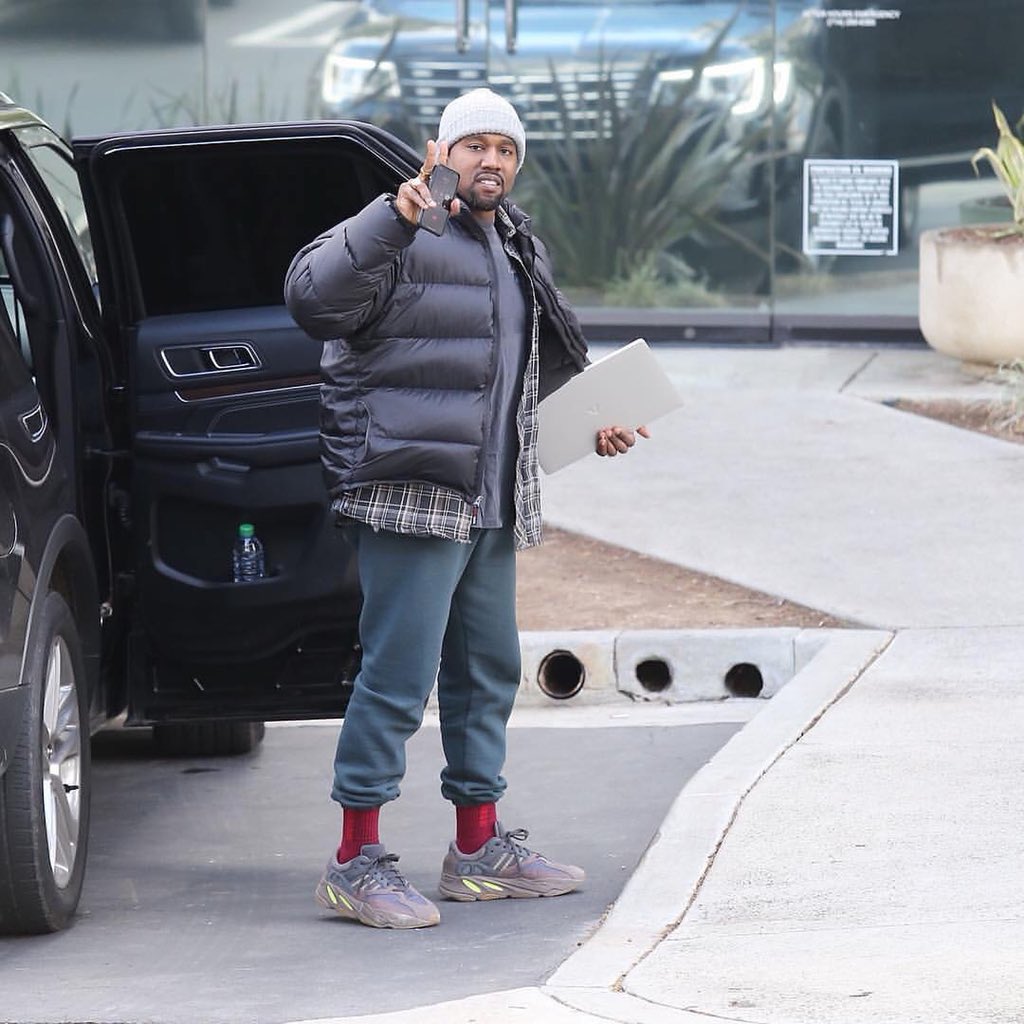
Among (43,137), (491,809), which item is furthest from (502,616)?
(43,137)

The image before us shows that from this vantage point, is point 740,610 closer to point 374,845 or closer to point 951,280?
point 374,845

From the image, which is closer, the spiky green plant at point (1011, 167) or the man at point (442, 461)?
the man at point (442, 461)

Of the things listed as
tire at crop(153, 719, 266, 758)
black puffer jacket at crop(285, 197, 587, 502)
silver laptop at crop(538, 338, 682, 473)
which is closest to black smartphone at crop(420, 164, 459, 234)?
black puffer jacket at crop(285, 197, 587, 502)

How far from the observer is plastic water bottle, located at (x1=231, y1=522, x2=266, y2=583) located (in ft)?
17.4

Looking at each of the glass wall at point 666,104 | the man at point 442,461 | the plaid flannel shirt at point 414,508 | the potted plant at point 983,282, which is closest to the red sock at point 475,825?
the man at point 442,461

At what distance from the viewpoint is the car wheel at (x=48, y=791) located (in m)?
4.47

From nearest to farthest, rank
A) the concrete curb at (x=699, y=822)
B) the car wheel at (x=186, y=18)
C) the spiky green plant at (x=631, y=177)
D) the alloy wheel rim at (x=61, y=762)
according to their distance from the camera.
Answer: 1. the concrete curb at (x=699, y=822)
2. the alloy wheel rim at (x=61, y=762)
3. the spiky green plant at (x=631, y=177)
4. the car wheel at (x=186, y=18)

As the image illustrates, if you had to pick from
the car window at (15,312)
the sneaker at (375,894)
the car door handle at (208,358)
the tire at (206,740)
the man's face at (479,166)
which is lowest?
the tire at (206,740)

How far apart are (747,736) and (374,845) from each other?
1.27 m

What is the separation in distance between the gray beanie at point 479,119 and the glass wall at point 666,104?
23.1 ft

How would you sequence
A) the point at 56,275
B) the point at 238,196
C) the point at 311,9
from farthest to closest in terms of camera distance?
the point at 311,9
the point at 238,196
the point at 56,275

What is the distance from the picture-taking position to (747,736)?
5.67 meters

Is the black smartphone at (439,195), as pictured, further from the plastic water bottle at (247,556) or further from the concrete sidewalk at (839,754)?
the concrete sidewalk at (839,754)

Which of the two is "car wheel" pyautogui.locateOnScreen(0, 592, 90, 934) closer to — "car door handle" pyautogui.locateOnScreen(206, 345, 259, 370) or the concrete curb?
"car door handle" pyautogui.locateOnScreen(206, 345, 259, 370)
